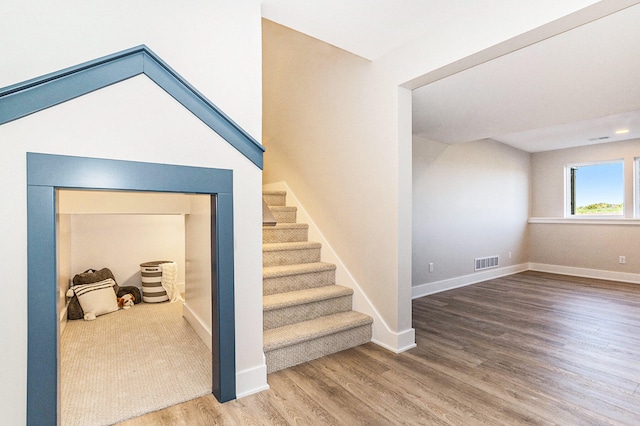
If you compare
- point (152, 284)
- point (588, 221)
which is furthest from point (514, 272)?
point (152, 284)

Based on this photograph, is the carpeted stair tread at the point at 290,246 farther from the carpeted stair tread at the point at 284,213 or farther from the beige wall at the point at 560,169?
the beige wall at the point at 560,169

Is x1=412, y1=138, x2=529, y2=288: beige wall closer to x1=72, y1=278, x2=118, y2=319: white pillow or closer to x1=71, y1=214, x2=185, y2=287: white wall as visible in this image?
x1=71, y1=214, x2=185, y2=287: white wall

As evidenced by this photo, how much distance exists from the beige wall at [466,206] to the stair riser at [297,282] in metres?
1.61

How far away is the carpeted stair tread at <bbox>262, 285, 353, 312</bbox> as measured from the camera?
2.46 meters

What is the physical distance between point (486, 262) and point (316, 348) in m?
3.93

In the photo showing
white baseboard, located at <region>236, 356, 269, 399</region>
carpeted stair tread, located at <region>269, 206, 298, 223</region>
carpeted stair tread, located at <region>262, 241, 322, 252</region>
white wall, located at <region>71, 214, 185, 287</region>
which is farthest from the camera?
white wall, located at <region>71, 214, 185, 287</region>

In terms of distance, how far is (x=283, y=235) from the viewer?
11.0ft

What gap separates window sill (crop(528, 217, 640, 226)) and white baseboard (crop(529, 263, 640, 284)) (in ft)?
2.57

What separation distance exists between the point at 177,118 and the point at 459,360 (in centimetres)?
244

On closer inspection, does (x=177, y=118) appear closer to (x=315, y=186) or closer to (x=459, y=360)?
(x=315, y=186)

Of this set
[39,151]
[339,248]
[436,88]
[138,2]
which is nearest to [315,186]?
[339,248]

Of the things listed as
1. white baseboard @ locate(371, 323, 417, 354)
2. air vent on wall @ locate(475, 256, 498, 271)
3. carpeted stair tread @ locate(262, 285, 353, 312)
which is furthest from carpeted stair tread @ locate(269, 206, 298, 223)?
air vent on wall @ locate(475, 256, 498, 271)

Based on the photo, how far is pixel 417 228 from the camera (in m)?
4.21

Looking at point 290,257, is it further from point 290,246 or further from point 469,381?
point 469,381
